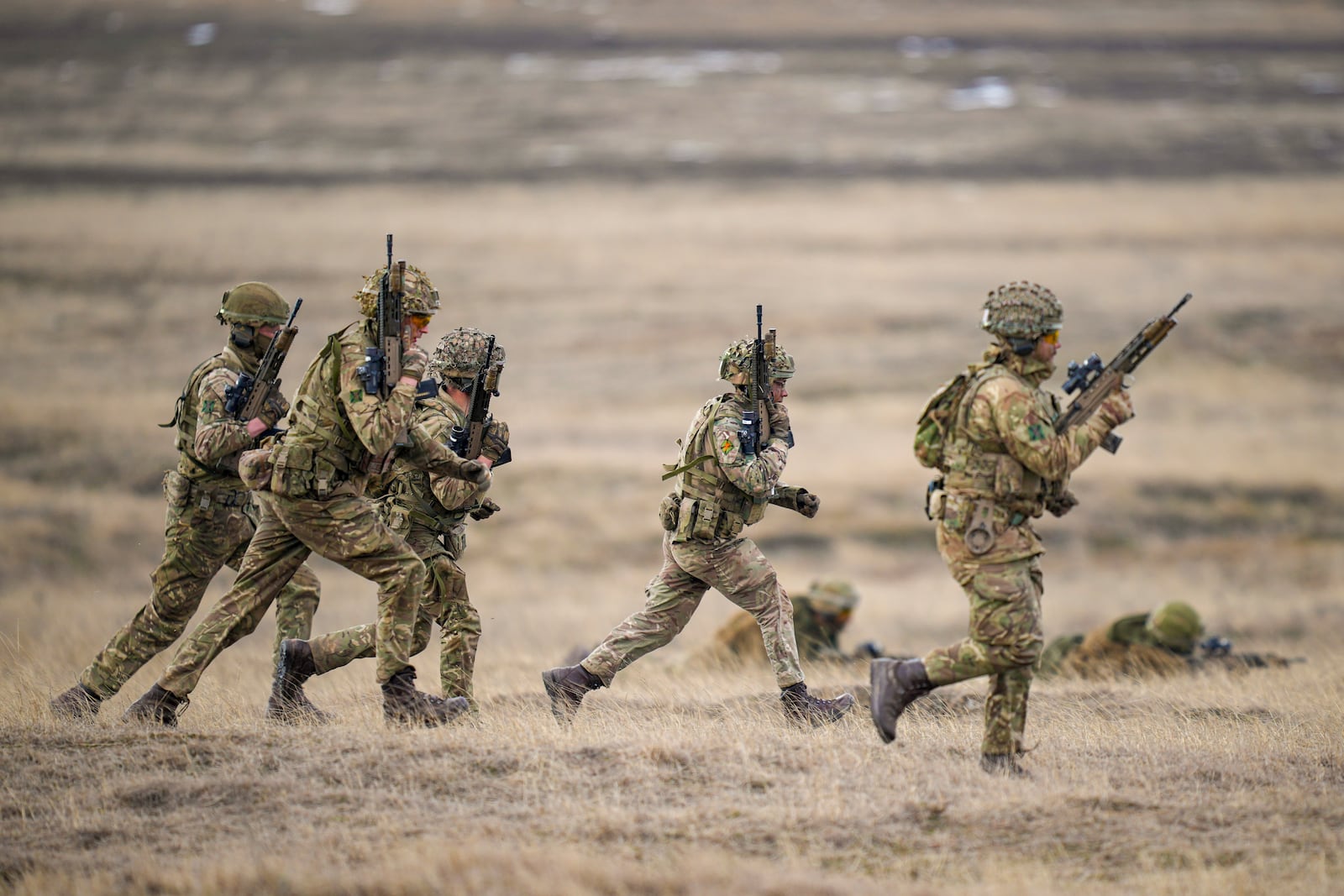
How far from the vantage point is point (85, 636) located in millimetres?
14477

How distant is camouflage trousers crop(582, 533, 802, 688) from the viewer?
8328 millimetres

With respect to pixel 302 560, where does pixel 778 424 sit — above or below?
above

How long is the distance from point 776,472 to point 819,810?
2.25 meters

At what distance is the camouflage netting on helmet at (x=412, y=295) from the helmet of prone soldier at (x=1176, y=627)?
802 cm

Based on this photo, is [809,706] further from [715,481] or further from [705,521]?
[715,481]

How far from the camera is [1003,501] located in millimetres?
7008

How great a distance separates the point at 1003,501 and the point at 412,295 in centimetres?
337

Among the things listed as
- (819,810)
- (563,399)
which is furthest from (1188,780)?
(563,399)

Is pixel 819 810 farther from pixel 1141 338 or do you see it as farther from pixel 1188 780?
pixel 1141 338

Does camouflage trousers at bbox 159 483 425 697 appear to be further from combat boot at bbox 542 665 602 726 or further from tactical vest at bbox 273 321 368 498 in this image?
combat boot at bbox 542 665 602 726

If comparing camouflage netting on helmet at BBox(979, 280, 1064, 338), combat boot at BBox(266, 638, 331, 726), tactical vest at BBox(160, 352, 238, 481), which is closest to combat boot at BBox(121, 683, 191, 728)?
combat boot at BBox(266, 638, 331, 726)

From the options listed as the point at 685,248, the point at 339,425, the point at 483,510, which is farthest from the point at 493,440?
the point at 685,248

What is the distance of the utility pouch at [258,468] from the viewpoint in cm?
751

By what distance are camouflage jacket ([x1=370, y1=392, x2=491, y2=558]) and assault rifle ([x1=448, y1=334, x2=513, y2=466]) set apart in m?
0.07
